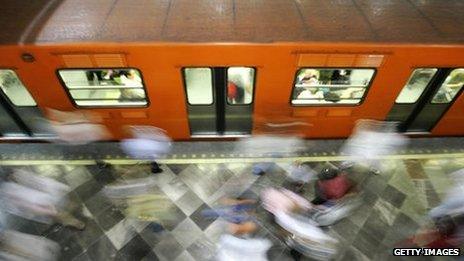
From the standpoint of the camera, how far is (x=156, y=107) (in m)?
6.65

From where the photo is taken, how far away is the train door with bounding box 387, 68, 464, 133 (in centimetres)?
643

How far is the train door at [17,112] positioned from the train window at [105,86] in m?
0.92

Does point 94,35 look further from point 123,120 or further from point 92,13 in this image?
→ point 123,120

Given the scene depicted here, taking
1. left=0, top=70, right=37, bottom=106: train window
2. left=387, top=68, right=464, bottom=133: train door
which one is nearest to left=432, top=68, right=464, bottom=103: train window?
left=387, top=68, right=464, bottom=133: train door

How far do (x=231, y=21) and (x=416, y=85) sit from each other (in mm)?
3921

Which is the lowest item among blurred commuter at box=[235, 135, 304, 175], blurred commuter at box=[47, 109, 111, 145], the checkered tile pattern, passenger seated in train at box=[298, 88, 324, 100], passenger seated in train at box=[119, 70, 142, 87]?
the checkered tile pattern

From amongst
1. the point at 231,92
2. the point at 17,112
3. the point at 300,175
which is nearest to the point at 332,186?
the point at 300,175

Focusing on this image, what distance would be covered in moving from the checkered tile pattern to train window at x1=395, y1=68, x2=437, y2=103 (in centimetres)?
140

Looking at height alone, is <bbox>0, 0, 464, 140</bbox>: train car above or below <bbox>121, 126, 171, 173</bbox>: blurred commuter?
above

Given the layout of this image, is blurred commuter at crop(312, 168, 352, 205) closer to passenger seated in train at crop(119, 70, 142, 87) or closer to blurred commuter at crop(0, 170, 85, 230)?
passenger seated in train at crop(119, 70, 142, 87)

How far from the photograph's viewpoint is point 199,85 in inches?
252

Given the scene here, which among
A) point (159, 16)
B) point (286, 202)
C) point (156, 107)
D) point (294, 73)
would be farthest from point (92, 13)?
point (286, 202)

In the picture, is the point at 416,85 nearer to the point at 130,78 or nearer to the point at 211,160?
the point at 211,160

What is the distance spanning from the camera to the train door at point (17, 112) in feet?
20.4
